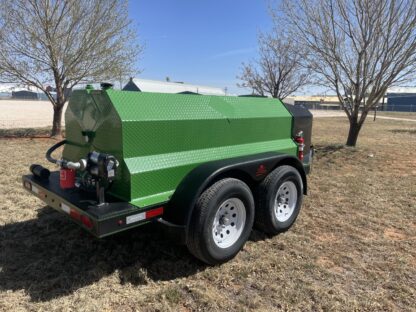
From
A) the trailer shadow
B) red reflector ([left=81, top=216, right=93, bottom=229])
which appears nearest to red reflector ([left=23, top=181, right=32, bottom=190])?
the trailer shadow

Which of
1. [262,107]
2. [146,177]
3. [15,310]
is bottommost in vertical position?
[15,310]

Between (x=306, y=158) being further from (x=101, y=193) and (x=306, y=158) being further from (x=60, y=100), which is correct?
(x=60, y=100)

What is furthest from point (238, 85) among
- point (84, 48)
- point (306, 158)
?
point (306, 158)

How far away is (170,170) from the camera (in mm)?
3021

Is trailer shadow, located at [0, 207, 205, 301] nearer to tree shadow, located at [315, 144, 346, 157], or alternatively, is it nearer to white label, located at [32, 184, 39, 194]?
white label, located at [32, 184, 39, 194]

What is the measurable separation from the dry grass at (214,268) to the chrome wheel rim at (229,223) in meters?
0.24

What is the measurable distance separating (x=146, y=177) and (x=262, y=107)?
75.0 inches

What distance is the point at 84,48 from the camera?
436 inches

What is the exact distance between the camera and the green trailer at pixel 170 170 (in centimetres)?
275

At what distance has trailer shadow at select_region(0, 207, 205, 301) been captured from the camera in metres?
2.91

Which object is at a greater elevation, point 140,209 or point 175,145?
point 175,145

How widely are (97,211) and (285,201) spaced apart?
231 cm

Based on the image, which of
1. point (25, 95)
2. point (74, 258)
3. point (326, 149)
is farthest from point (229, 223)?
point (25, 95)

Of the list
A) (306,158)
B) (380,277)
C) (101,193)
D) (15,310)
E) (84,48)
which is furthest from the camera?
(84,48)
